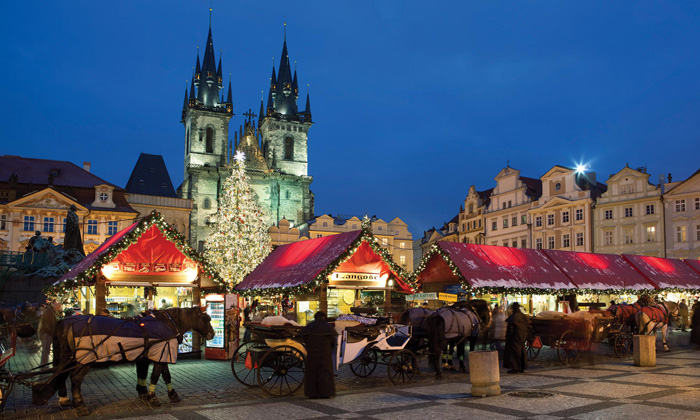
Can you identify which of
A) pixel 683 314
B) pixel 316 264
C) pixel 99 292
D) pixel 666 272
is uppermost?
pixel 316 264

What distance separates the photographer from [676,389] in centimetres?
1041

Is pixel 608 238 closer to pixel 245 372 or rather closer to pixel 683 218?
pixel 683 218

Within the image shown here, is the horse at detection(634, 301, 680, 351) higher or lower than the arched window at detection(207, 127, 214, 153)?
lower

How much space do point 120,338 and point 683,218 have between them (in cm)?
4206

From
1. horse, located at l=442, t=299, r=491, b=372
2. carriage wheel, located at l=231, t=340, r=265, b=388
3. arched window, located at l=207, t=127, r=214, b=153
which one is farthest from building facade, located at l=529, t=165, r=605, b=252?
arched window, located at l=207, t=127, r=214, b=153

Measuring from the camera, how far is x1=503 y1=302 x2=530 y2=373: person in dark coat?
12469 mm

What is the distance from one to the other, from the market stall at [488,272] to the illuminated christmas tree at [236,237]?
1938cm

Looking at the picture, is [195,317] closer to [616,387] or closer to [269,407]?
[269,407]

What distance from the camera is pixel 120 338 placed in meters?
9.19

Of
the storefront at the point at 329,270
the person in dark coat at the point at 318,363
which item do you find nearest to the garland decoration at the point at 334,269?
the storefront at the point at 329,270

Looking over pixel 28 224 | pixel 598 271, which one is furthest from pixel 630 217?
pixel 28 224

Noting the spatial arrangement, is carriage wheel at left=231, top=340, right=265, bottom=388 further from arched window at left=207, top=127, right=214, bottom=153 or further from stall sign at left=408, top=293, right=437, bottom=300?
arched window at left=207, top=127, right=214, bottom=153

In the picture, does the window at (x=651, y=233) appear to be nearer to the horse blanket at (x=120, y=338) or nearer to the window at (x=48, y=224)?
the horse blanket at (x=120, y=338)

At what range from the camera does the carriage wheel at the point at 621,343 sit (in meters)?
16.1
